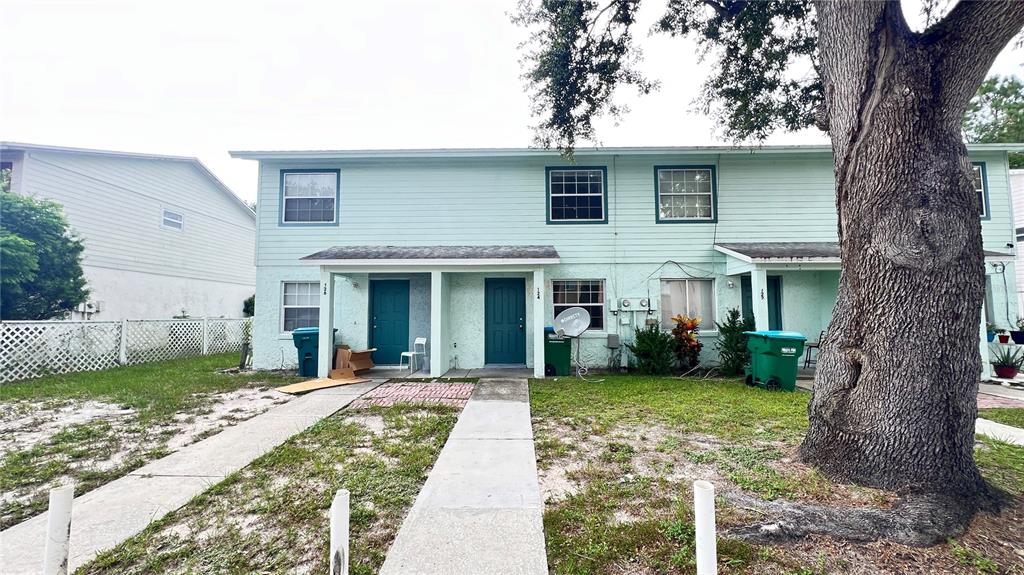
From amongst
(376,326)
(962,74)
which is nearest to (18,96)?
(376,326)

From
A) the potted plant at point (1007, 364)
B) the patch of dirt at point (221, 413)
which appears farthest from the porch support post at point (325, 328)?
the potted plant at point (1007, 364)

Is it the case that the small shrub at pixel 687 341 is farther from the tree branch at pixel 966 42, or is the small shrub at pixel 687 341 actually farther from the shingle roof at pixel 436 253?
the tree branch at pixel 966 42

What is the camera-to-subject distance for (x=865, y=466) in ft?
10.7

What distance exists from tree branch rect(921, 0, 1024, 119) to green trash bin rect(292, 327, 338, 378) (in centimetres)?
1036

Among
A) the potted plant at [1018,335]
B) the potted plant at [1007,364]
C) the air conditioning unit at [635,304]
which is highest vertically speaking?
the air conditioning unit at [635,304]

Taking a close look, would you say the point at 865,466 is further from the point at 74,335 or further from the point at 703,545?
the point at 74,335

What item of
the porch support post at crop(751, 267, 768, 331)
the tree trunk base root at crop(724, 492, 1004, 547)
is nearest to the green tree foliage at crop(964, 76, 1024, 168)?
the porch support post at crop(751, 267, 768, 331)

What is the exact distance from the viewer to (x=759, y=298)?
8.54 metres

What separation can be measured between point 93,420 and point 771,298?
44.0 ft

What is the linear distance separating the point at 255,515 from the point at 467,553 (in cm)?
172

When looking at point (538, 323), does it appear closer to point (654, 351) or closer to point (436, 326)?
point (436, 326)

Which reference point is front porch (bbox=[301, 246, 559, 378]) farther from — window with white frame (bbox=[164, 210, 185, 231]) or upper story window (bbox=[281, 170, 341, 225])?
window with white frame (bbox=[164, 210, 185, 231])

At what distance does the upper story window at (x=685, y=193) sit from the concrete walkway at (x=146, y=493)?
9.10 metres

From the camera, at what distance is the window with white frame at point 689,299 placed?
10.1 meters
